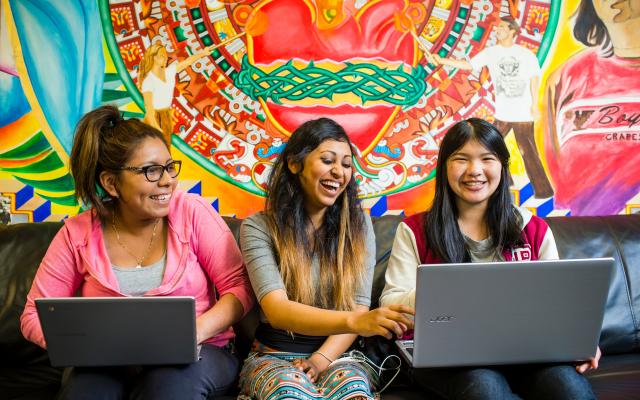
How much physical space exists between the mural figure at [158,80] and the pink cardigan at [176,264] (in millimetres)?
523

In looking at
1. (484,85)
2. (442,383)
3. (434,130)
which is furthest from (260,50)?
(442,383)

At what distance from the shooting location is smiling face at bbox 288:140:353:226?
1521 mm

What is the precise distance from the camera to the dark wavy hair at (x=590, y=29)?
2.12 metres

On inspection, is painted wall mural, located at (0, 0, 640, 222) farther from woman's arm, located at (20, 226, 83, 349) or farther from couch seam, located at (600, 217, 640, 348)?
woman's arm, located at (20, 226, 83, 349)

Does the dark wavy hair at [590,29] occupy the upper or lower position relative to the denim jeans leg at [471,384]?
upper

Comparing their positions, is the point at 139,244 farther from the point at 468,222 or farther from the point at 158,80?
the point at 468,222

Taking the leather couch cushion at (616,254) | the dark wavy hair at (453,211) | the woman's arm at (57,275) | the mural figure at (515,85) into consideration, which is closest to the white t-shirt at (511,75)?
the mural figure at (515,85)

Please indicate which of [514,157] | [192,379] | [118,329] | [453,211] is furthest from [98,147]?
[514,157]

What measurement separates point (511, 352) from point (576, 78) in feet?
4.38

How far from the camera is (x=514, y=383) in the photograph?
1.37m

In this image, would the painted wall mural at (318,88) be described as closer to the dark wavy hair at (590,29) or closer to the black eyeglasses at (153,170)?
the dark wavy hair at (590,29)

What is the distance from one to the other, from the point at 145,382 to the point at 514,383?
86 cm

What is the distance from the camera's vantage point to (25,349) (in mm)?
1697

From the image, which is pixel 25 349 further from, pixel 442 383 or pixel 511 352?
pixel 511 352
